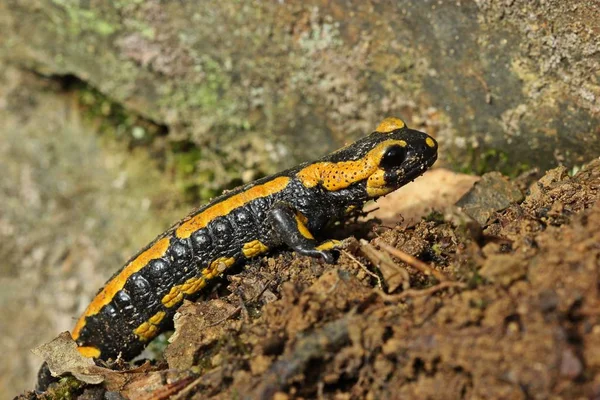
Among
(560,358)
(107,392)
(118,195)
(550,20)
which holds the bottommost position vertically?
(560,358)

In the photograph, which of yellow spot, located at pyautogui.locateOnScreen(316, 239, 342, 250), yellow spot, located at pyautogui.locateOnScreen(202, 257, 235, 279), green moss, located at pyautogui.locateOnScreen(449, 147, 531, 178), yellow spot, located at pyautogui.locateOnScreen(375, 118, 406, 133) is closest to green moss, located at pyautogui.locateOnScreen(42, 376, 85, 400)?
yellow spot, located at pyautogui.locateOnScreen(202, 257, 235, 279)

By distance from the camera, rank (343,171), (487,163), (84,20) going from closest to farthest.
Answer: (343,171)
(487,163)
(84,20)

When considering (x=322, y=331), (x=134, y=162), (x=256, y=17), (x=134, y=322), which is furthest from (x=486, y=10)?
(x=134, y=162)

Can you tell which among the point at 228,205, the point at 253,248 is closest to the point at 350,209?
the point at 253,248

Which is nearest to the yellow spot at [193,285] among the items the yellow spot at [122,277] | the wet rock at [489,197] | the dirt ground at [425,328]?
the yellow spot at [122,277]

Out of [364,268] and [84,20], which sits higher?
[84,20]

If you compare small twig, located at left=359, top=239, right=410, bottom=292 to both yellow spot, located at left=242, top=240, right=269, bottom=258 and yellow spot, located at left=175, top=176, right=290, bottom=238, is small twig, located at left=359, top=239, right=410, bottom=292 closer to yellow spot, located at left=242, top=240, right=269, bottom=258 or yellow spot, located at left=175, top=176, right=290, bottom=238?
yellow spot, located at left=242, top=240, right=269, bottom=258

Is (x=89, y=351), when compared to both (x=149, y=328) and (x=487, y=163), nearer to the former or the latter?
(x=149, y=328)

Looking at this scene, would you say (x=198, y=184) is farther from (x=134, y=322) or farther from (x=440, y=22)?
(x=440, y=22)
